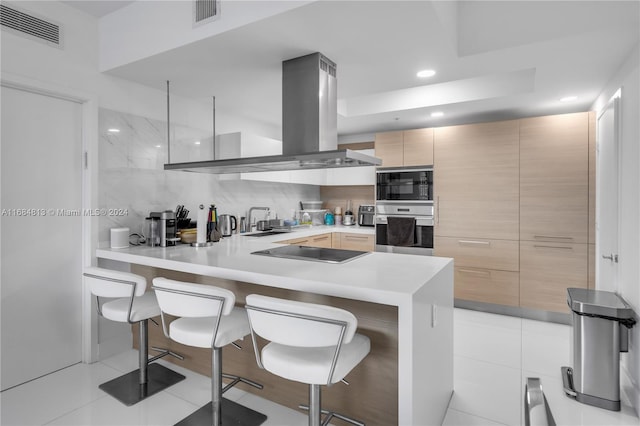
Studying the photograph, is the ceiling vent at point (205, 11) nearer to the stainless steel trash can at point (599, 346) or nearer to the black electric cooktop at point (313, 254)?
the black electric cooktop at point (313, 254)

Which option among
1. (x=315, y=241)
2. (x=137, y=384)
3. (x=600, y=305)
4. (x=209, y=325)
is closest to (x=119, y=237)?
(x=137, y=384)

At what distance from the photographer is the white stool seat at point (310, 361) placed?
56.2 inches

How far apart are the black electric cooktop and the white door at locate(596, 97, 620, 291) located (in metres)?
1.98

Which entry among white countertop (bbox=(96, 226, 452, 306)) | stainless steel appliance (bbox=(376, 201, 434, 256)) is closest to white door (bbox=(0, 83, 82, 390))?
white countertop (bbox=(96, 226, 452, 306))

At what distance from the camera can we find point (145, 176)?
3074mm

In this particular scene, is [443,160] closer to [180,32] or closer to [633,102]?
[633,102]

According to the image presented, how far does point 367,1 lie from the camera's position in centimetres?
174

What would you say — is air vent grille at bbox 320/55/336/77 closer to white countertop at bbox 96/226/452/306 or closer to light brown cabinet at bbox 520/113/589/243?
white countertop at bbox 96/226/452/306

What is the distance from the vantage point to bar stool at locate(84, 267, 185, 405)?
6.84 feet

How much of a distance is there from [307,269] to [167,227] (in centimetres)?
152

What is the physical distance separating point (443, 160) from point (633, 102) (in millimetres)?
1983

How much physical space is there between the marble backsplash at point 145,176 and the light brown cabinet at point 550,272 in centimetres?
332

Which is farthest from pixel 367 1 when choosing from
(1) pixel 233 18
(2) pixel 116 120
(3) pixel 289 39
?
(2) pixel 116 120

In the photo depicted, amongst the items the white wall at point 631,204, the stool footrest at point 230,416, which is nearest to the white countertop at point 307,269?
the stool footrest at point 230,416
